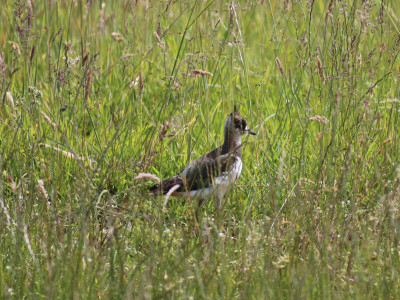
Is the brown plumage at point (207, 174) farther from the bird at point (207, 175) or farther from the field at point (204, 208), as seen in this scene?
the field at point (204, 208)

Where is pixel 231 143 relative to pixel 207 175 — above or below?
above

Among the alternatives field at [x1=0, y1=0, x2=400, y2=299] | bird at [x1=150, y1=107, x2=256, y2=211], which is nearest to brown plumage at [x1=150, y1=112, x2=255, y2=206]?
bird at [x1=150, y1=107, x2=256, y2=211]

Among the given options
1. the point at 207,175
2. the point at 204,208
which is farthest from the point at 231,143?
the point at 204,208

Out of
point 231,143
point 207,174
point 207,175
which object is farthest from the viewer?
point 231,143

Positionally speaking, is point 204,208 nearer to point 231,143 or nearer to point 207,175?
point 207,175

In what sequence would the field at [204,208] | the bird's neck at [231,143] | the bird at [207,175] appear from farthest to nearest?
the bird's neck at [231,143] → the bird at [207,175] → the field at [204,208]

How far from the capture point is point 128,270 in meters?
3.20

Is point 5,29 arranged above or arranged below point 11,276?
above

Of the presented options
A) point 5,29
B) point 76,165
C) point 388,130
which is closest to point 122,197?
point 76,165

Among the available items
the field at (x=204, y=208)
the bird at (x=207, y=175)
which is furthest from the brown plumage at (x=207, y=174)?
the field at (x=204, y=208)

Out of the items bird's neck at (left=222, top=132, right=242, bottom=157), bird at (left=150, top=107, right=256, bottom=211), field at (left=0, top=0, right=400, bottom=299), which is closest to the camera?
field at (left=0, top=0, right=400, bottom=299)

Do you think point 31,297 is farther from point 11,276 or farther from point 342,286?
point 342,286

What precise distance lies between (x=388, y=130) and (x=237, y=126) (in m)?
1.12

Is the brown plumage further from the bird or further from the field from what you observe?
the field
